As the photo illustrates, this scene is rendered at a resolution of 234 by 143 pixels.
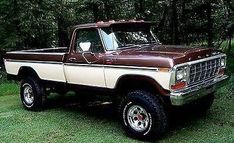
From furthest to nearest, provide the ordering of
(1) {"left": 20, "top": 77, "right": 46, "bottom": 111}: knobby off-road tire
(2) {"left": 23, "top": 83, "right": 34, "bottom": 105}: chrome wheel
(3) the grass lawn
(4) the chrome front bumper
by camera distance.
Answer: (2) {"left": 23, "top": 83, "right": 34, "bottom": 105}: chrome wheel < (1) {"left": 20, "top": 77, "right": 46, "bottom": 111}: knobby off-road tire < (3) the grass lawn < (4) the chrome front bumper

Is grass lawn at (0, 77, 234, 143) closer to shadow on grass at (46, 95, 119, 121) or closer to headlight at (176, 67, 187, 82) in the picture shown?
shadow on grass at (46, 95, 119, 121)

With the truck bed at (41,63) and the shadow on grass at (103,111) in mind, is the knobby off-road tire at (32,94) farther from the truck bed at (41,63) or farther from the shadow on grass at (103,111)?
the shadow on grass at (103,111)

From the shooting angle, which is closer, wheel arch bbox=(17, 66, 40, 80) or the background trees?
wheel arch bbox=(17, 66, 40, 80)

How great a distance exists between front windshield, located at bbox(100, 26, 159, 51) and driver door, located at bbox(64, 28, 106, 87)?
0.54 feet

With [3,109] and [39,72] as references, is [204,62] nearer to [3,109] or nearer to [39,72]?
[39,72]

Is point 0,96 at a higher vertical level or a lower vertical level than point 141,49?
lower

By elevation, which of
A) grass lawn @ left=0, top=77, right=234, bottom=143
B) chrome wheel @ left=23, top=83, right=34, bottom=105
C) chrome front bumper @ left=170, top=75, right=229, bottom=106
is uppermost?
chrome front bumper @ left=170, top=75, right=229, bottom=106

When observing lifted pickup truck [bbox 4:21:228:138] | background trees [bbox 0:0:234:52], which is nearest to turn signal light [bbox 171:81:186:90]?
lifted pickup truck [bbox 4:21:228:138]

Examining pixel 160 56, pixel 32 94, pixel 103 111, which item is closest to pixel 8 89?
pixel 32 94

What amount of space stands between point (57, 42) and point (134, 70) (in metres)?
10.4

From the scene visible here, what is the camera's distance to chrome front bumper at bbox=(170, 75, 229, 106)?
646 centimetres

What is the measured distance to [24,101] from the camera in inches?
384

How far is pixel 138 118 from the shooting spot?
700cm

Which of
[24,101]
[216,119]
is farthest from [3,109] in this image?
[216,119]
